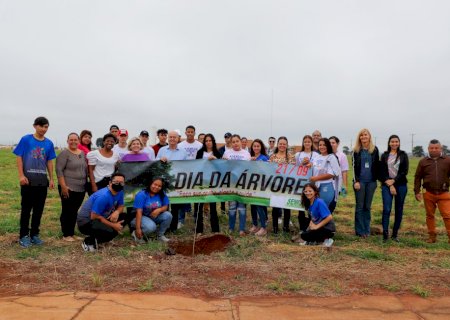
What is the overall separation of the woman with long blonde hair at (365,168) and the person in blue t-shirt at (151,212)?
3.62m

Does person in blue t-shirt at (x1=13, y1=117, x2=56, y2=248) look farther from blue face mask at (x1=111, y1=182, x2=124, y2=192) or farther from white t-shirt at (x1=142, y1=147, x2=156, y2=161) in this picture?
white t-shirt at (x1=142, y1=147, x2=156, y2=161)

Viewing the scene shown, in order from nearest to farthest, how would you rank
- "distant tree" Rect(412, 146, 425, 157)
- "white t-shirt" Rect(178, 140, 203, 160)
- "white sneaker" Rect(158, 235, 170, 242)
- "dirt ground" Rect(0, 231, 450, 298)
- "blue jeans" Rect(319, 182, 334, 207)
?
"dirt ground" Rect(0, 231, 450, 298), "white sneaker" Rect(158, 235, 170, 242), "blue jeans" Rect(319, 182, 334, 207), "white t-shirt" Rect(178, 140, 203, 160), "distant tree" Rect(412, 146, 425, 157)

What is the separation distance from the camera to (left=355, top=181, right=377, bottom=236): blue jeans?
7.24m

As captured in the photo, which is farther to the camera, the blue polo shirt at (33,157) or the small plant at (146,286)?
the blue polo shirt at (33,157)

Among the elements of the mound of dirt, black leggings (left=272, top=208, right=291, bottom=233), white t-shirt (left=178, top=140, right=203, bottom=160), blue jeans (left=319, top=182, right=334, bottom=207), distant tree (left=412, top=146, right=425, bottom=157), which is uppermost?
distant tree (left=412, top=146, right=425, bottom=157)

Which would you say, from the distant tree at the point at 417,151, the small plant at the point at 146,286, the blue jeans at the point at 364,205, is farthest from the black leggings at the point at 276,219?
the distant tree at the point at 417,151

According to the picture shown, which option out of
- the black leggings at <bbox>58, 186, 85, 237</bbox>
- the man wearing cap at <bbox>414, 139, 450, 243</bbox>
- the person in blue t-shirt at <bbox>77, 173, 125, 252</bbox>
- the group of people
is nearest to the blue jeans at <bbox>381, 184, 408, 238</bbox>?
the group of people

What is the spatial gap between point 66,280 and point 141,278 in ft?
2.95

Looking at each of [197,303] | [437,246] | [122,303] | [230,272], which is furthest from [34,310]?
[437,246]

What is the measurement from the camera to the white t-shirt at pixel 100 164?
22.2 feet

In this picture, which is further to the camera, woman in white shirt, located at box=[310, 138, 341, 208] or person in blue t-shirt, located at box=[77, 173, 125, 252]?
woman in white shirt, located at box=[310, 138, 341, 208]

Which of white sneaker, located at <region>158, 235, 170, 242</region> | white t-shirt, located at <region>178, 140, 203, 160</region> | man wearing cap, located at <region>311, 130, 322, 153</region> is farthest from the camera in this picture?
man wearing cap, located at <region>311, 130, 322, 153</region>

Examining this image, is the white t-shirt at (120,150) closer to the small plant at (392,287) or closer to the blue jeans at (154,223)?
the blue jeans at (154,223)

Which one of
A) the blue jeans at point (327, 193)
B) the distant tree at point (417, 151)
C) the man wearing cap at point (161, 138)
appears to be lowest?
the blue jeans at point (327, 193)
